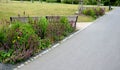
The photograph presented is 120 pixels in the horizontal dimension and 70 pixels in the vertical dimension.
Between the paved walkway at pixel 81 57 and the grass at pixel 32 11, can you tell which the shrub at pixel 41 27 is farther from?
the grass at pixel 32 11

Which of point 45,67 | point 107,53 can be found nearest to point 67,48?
point 107,53

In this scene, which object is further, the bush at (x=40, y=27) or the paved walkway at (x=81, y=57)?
the bush at (x=40, y=27)

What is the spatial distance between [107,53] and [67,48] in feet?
5.67

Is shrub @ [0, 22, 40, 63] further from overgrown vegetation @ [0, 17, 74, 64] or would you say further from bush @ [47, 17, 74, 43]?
bush @ [47, 17, 74, 43]

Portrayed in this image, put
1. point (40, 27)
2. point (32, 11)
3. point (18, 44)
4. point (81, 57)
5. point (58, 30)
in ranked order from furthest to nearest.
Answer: point (32, 11) → point (58, 30) → point (40, 27) → point (81, 57) → point (18, 44)

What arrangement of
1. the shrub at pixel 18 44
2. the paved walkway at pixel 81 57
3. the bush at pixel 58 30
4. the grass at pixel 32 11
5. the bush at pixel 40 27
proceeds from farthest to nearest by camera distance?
the grass at pixel 32 11
the bush at pixel 58 30
the bush at pixel 40 27
the shrub at pixel 18 44
the paved walkway at pixel 81 57

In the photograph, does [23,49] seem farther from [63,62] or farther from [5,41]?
[63,62]

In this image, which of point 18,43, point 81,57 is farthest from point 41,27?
point 81,57

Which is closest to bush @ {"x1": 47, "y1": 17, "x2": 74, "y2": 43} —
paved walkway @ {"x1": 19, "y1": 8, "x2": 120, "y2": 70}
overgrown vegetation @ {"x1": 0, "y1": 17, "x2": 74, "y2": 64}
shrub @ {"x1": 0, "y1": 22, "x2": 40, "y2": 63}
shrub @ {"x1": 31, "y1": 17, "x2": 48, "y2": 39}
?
shrub @ {"x1": 31, "y1": 17, "x2": 48, "y2": 39}

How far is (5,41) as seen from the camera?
9.27 meters

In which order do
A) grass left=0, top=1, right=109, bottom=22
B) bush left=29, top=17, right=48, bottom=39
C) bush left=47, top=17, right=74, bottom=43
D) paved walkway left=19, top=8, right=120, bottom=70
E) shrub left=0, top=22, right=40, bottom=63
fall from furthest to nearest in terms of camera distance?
1. grass left=0, top=1, right=109, bottom=22
2. bush left=47, top=17, right=74, bottom=43
3. bush left=29, top=17, right=48, bottom=39
4. shrub left=0, top=22, right=40, bottom=63
5. paved walkway left=19, top=8, right=120, bottom=70

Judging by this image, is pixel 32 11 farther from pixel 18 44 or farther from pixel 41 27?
pixel 18 44

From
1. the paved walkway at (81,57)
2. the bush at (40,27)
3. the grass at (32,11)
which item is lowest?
the paved walkway at (81,57)

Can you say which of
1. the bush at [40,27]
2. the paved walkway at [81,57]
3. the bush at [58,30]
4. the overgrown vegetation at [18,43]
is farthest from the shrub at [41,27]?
the paved walkway at [81,57]
